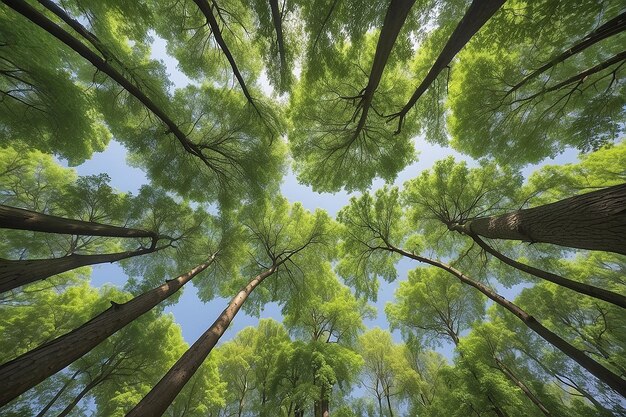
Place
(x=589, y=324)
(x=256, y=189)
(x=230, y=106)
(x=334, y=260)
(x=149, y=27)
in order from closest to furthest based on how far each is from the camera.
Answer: (x=149, y=27)
(x=230, y=106)
(x=256, y=189)
(x=589, y=324)
(x=334, y=260)

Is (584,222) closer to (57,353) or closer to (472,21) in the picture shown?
(472,21)

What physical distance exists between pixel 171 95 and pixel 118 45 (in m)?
2.05

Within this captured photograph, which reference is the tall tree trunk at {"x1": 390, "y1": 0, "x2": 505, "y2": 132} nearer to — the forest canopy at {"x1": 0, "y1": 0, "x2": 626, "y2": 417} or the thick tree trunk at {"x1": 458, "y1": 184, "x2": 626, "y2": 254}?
the forest canopy at {"x1": 0, "y1": 0, "x2": 626, "y2": 417}

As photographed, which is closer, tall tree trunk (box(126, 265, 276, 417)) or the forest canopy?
tall tree trunk (box(126, 265, 276, 417))

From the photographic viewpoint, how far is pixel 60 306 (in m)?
8.37

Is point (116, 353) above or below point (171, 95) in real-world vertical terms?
below

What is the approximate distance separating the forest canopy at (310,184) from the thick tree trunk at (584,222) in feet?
0.24

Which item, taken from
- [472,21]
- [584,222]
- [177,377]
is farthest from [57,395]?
[472,21]

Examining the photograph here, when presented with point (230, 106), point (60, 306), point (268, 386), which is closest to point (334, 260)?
point (268, 386)

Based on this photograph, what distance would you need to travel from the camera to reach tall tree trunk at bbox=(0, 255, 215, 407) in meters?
2.22

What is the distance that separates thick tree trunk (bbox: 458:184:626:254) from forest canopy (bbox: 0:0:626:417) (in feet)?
0.24

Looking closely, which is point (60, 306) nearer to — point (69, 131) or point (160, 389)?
point (69, 131)

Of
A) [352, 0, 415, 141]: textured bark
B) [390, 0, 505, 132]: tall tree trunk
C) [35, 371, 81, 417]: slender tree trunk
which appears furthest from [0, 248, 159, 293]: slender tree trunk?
[390, 0, 505, 132]: tall tree trunk

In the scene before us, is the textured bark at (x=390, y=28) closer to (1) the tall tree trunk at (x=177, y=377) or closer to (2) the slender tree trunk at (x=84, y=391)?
(1) the tall tree trunk at (x=177, y=377)
